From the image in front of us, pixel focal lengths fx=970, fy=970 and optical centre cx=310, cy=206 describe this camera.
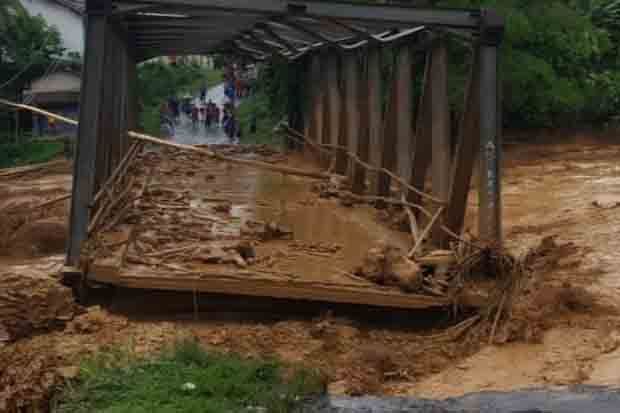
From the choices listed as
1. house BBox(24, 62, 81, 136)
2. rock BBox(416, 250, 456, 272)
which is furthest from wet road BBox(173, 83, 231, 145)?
rock BBox(416, 250, 456, 272)

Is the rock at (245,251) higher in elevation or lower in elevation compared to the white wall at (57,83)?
lower

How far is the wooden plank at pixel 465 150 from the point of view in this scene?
845 centimetres

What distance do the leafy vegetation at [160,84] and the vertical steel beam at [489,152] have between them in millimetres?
23381

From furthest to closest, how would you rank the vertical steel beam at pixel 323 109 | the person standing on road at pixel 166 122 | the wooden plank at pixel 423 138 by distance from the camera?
the person standing on road at pixel 166 122 < the vertical steel beam at pixel 323 109 < the wooden plank at pixel 423 138

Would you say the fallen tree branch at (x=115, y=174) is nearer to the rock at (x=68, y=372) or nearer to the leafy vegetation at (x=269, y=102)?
the rock at (x=68, y=372)

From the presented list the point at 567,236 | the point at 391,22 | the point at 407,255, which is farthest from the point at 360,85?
the point at 407,255

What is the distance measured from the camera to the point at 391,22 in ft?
27.8

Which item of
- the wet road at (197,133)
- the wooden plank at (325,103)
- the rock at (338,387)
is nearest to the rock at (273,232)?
the rock at (338,387)

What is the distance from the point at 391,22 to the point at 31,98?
22102 millimetres

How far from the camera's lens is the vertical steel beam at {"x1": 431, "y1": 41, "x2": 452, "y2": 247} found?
909 cm

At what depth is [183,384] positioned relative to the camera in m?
5.47

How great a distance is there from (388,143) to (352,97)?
2659 millimetres

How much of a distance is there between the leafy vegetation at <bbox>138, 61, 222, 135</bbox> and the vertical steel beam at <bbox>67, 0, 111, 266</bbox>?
22780 mm

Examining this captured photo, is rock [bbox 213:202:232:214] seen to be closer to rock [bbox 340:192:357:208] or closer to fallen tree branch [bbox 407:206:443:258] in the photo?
rock [bbox 340:192:357:208]
